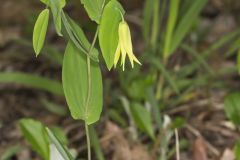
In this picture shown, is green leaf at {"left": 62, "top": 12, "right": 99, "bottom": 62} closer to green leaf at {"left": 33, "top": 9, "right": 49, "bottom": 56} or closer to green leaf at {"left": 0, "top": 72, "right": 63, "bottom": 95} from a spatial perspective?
green leaf at {"left": 33, "top": 9, "right": 49, "bottom": 56}

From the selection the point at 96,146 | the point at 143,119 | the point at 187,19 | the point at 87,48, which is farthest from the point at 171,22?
the point at 87,48

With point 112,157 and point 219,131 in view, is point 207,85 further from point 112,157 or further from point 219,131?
point 112,157

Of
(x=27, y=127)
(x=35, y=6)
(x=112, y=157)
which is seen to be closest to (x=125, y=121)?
(x=112, y=157)

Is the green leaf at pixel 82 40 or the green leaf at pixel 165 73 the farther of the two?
the green leaf at pixel 165 73

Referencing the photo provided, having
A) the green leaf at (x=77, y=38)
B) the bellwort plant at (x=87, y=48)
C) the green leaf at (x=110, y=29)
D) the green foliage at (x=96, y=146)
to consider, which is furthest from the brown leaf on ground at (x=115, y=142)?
the green leaf at (x=110, y=29)

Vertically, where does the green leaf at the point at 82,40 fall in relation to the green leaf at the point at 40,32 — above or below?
below

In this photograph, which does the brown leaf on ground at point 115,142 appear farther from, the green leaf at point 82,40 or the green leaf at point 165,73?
the green leaf at point 82,40
